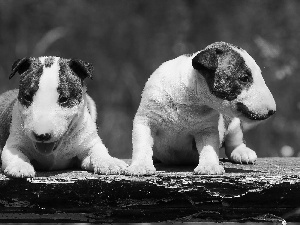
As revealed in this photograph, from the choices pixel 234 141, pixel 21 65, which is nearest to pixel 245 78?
pixel 234 141

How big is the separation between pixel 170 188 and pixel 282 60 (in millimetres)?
3486

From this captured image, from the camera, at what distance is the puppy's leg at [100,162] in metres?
3.77

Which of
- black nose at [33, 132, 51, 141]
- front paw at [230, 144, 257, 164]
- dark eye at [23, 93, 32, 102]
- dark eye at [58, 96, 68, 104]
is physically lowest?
front paw at [230, 144, 257, 164]

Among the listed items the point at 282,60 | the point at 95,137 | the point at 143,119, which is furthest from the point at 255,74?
the point at 282,60

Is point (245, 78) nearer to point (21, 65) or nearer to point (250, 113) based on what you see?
point (250, 113)

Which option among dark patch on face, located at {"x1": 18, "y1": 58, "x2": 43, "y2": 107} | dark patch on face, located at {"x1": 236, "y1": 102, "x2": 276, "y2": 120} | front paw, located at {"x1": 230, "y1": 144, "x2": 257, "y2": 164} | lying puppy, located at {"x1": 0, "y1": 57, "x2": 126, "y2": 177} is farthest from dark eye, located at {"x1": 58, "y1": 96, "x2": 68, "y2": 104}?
front paw, located at {"x1": 230, "y1": 144, "x2": 257, "y2": 164}

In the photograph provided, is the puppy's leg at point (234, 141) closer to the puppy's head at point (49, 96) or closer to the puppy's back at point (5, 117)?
A: the puppy's head at point (49, 96)

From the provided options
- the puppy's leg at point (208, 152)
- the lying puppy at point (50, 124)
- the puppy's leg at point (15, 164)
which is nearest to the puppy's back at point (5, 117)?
the lying puppy at point (50, 124)

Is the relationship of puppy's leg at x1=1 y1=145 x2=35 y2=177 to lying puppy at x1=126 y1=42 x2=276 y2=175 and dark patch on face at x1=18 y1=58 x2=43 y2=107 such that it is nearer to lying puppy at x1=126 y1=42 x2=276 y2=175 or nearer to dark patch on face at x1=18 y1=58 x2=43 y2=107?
dark patch on face at x1=18 y1=58 x2=43 y2=107

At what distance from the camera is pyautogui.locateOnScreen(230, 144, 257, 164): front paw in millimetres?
4332

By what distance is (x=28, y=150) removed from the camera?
12.8 ft

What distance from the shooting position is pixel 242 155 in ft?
14.3

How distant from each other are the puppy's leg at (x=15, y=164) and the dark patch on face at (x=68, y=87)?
0.32 metres

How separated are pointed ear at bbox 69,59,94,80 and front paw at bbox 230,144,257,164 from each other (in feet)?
3.30
